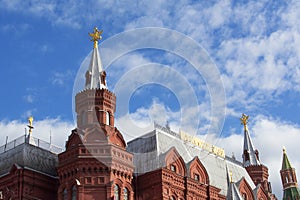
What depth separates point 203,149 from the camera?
6050cm

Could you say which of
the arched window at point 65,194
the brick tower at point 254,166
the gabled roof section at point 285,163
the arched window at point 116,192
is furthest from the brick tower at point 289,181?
the arched window at point 65,194

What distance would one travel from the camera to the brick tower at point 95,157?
44875 mm

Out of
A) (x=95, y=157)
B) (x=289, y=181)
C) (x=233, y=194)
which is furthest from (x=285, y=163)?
(x=95, y=157)

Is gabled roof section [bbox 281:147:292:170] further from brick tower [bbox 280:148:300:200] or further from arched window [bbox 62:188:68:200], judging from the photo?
arched window [bbox 62:188:68:200]

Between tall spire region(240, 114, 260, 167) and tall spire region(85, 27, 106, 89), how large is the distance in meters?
29.6

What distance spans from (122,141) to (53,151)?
11.3m

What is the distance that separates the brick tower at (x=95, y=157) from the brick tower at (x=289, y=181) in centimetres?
3876

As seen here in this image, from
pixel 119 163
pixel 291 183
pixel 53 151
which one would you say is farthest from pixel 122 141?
pixel 291 183

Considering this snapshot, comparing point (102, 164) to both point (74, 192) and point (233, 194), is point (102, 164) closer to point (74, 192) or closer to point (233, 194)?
point (74, 192)

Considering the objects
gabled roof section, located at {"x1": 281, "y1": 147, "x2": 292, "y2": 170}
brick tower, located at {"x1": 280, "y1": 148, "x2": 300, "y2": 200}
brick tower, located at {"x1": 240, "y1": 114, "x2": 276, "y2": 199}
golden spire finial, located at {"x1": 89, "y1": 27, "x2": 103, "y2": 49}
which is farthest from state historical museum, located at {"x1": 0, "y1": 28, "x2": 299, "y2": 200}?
gabled roof section, located at {"x1": 281, "y1": 147, "x2": 292, "y2": 170}

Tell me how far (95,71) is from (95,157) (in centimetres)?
1014

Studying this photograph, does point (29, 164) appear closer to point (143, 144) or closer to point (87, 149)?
point (87, 149)

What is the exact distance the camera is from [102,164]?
45.4 meters

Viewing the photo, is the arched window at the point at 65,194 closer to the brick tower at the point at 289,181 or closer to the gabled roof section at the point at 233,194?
the gabled roof section at the point at 233,194
